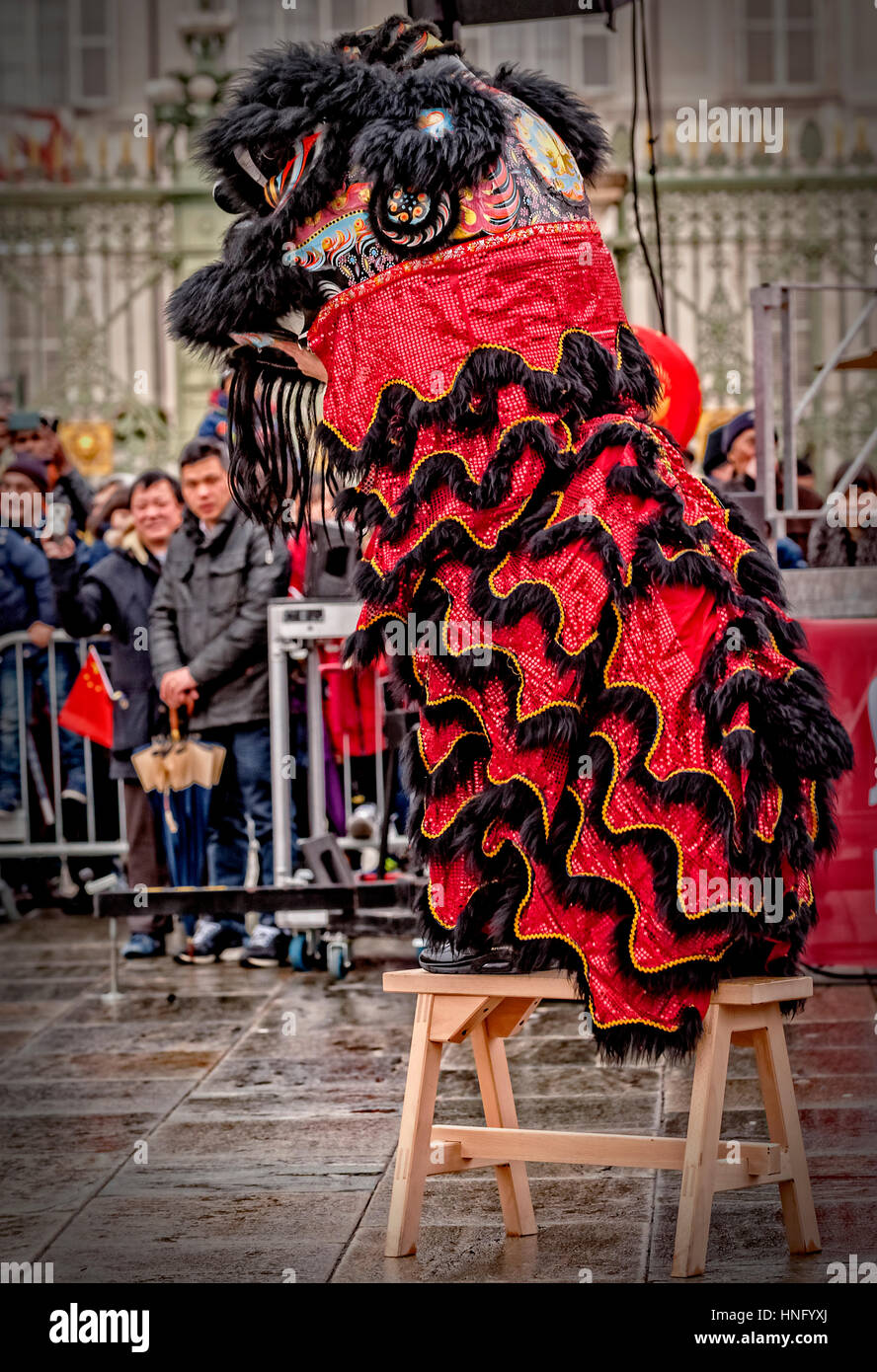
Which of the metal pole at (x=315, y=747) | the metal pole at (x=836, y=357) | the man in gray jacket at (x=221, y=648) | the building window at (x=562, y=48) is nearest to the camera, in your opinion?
the metal pole at (x=836, y=357)

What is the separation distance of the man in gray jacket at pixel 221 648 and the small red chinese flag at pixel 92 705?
419mm

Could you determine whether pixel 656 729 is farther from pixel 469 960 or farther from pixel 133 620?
pixel 133 620

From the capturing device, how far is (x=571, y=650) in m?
3.29

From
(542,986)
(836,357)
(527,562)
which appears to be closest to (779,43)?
(836,357)

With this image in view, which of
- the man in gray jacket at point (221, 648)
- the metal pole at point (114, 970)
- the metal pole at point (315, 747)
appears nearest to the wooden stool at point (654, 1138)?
the metal pole at point (114, 970)

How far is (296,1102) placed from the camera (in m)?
5.08

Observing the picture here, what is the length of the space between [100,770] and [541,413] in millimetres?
5783

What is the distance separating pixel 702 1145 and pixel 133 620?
485 cm

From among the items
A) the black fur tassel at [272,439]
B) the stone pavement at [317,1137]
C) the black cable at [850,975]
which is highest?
the black fur tassel at [272,439]

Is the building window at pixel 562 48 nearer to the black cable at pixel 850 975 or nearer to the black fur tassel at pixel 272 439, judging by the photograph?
the black cable at pixel 850 975

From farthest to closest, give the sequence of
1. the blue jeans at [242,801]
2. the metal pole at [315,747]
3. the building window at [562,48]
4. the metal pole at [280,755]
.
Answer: the building window at [562,48]
the blue jeans at [242,801]
the metal pole at [315,747]
the metal pole at [280,755]

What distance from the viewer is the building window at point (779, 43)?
16797mm
